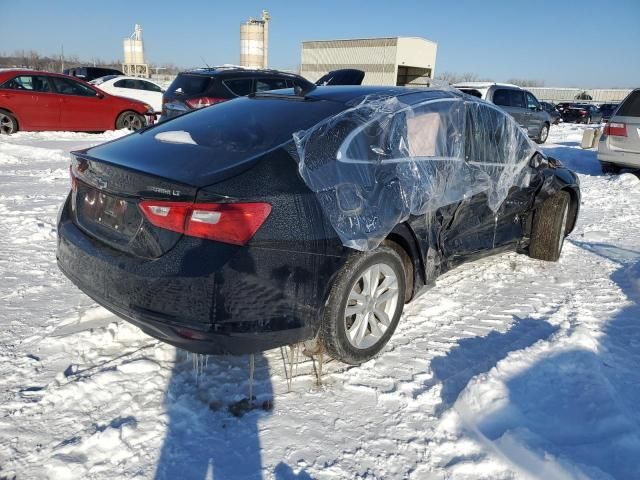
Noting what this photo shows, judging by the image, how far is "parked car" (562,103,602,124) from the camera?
29.4m

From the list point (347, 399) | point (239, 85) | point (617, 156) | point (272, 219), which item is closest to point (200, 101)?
point (239, 85)

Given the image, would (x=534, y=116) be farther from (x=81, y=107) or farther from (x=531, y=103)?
(x=81, y=107)

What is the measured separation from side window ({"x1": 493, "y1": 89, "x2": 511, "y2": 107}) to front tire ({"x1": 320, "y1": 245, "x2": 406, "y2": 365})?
42.1ft

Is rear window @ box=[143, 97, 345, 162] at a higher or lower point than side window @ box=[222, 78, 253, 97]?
lower

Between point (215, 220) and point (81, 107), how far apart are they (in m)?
11.5

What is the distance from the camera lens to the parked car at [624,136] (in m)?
9.29

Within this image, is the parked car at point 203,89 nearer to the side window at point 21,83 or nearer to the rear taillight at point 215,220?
the side window at point 21,83

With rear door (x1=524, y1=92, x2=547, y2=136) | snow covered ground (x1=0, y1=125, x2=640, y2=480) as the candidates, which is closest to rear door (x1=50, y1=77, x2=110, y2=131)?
snow covered ground (x1=0, y1=125, x2=640, y2=480)

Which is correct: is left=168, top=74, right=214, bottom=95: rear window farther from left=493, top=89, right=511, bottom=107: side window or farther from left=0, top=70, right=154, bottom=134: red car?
left=493, top=89, right=511, bottom=107: side window

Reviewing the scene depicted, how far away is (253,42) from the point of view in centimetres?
Result: 4722

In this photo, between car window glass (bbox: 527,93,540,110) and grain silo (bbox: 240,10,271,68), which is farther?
grain silo (bbox: 240,10,271,68)

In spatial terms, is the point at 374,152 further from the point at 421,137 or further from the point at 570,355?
the point at 570,355

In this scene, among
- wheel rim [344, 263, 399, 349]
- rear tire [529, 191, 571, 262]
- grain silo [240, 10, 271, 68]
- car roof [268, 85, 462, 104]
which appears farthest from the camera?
grain silo [240, 10, 271, 68]

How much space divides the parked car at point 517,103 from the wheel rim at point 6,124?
11.3 meters
